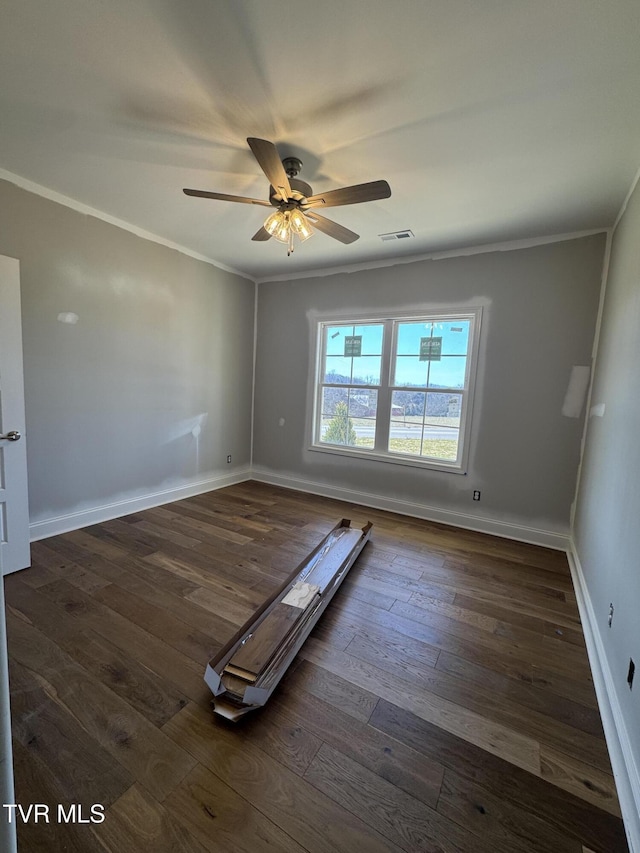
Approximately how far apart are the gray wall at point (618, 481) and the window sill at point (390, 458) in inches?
43.3

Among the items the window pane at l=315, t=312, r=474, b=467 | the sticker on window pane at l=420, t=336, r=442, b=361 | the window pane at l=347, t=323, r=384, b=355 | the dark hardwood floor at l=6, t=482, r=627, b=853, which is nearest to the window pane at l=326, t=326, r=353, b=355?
the window pane at l=315, t=312, r=474, b=467

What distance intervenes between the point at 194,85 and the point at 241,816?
9.69 ft

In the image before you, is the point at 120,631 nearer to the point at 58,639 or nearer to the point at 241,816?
the point at 58,639

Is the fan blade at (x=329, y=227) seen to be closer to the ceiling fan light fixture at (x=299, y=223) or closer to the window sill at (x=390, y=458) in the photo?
the ceiling fan light fixture at (x=299, y=223)

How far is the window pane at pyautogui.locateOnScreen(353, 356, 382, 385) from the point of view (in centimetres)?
404

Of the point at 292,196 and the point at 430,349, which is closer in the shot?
the point at 292,196

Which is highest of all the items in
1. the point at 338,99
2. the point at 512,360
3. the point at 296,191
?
the point at 338,99

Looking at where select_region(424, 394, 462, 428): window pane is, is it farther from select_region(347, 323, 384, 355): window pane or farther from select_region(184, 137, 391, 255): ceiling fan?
select_region(184, 137, 391, 255): ceiling fan

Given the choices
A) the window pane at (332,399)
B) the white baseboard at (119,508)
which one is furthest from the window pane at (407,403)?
the white baseboard at (119,508)

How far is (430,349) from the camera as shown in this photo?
3717 millimetres

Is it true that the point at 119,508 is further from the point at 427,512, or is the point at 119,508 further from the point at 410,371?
the point at 410,371

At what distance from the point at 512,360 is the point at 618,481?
170 cm

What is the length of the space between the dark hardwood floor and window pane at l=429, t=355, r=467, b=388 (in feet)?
6.18

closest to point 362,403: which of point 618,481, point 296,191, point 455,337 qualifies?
Answer: point 455,337
